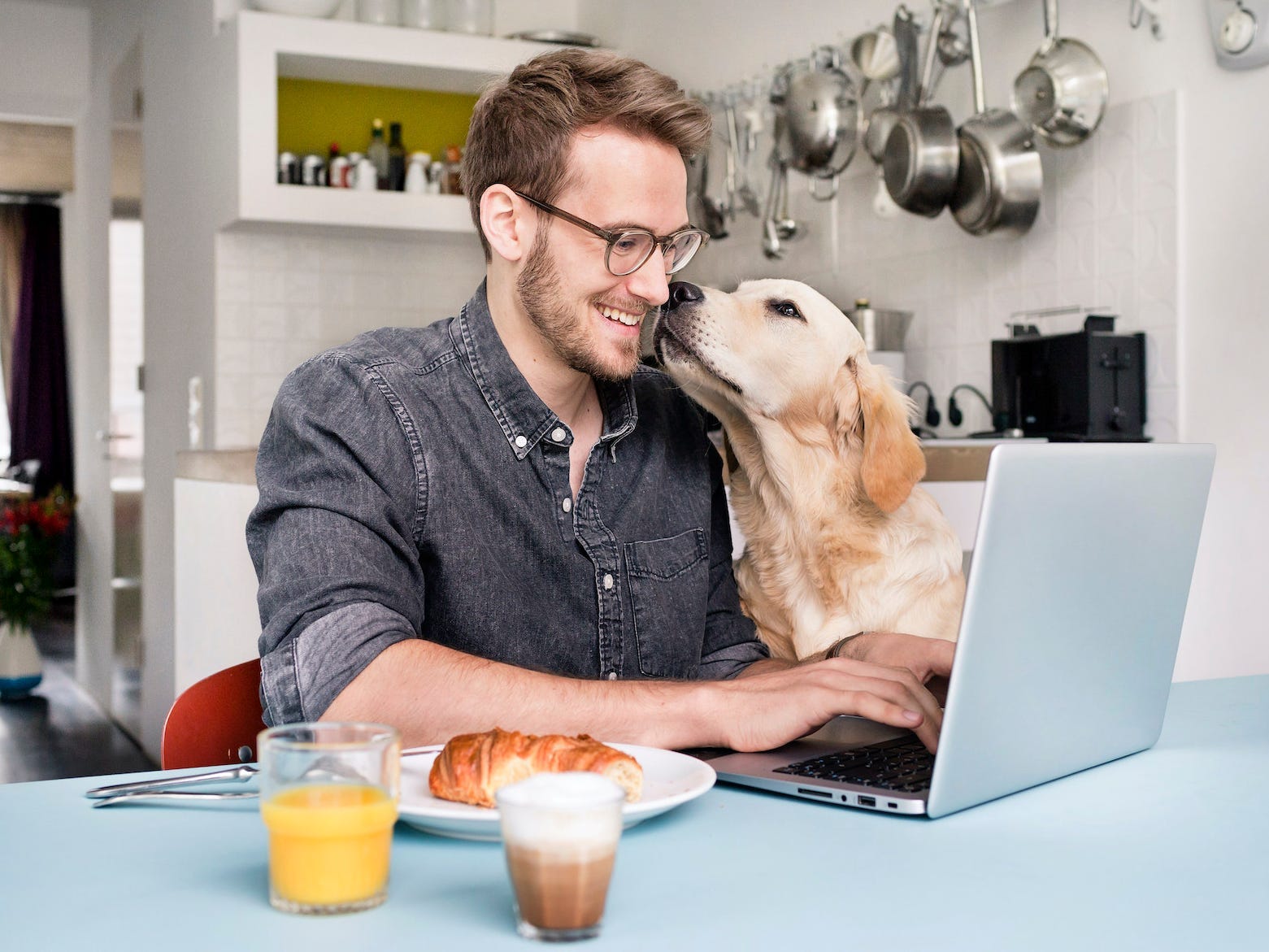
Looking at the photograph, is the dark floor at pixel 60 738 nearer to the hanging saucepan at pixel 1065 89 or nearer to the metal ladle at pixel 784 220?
the metal ladle at pixel 784 220

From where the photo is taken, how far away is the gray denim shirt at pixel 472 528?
118 centimetres

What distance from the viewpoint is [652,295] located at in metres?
1.49

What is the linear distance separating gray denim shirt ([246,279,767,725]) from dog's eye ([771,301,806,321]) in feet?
0.79

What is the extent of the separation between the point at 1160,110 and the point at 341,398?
2192mm

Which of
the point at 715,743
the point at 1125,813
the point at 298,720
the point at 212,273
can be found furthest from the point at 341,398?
the point at 212,273

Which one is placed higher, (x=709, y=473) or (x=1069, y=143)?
(x=1069, y=143)

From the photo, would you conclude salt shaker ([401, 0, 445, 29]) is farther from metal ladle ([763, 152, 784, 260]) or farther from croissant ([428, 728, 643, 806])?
croissant ([428, 728, 643, 806])

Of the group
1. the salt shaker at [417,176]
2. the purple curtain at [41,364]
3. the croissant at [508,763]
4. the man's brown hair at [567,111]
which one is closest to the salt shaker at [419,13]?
the salt shaker at [417,176]

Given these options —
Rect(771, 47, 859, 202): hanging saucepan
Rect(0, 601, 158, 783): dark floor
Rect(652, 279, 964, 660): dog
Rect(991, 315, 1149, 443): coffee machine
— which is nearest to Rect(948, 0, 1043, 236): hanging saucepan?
Rect(991, 315, 1149, 443): coffee machine

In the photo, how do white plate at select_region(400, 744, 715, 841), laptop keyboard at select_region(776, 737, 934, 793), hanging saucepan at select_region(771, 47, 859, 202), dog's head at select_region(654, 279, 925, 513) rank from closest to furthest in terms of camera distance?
white plate at select_region(400, 744, 715, 841) < laptop keyboard at select_region(776, 737, 934, 793) < dog's head at select_region(654, 279, 925, 513) < hanging saucepan at select_region(771, 47, 859, 202)

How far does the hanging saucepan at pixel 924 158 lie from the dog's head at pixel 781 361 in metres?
1.39

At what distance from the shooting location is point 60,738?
5.08 m

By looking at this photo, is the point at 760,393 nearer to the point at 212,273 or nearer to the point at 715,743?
the point at 715,743

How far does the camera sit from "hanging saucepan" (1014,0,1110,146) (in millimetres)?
2826
